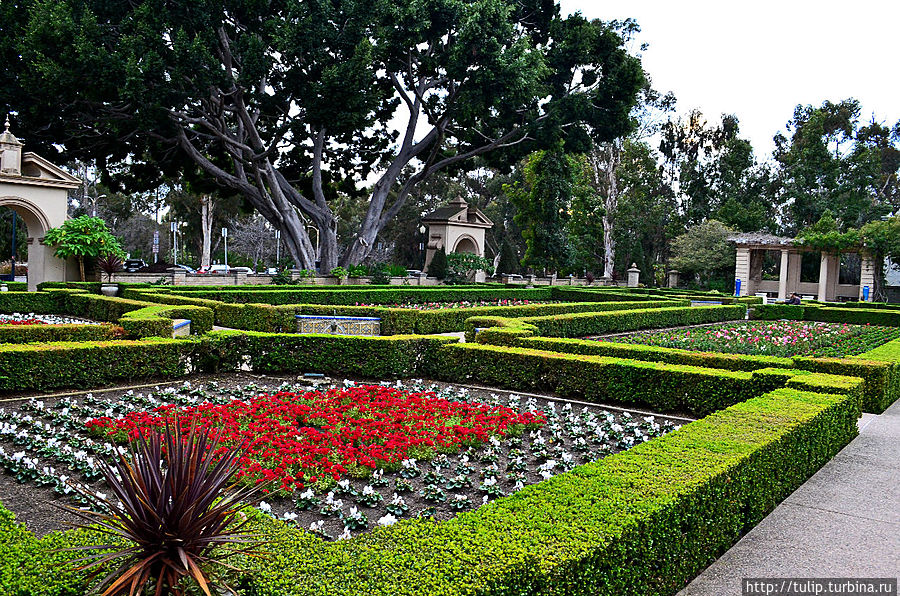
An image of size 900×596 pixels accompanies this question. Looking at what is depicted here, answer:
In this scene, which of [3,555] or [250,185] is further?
[250,185]

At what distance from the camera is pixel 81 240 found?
22.0 m

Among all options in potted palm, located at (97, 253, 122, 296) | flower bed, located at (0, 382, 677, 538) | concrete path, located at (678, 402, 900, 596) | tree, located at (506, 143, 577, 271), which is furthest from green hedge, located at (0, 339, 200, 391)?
tree, located at (506, 143, 577, 271)

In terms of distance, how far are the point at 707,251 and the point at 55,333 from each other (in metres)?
36.5

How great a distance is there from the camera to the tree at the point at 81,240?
71.7 feet

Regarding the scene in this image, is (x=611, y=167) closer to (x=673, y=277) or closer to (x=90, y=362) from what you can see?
(x=673, y=277)

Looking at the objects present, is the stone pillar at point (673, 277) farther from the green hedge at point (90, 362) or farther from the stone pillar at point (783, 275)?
the green hedge at point (90, 362)

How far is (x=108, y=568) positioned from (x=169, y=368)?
24.0 ft

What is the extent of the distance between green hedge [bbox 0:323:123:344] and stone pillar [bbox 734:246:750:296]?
34324mm

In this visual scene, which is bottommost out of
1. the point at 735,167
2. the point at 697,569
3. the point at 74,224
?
the point at 697,569

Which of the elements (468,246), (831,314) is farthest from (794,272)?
(831,314)

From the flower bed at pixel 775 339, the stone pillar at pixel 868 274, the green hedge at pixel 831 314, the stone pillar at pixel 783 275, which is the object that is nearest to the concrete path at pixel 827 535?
the flower bed at pixel 775 339

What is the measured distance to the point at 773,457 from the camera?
5363 millimetres

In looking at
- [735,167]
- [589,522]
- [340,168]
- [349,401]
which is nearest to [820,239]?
[735,167]

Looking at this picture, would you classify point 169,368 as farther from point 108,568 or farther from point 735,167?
point 735,167
